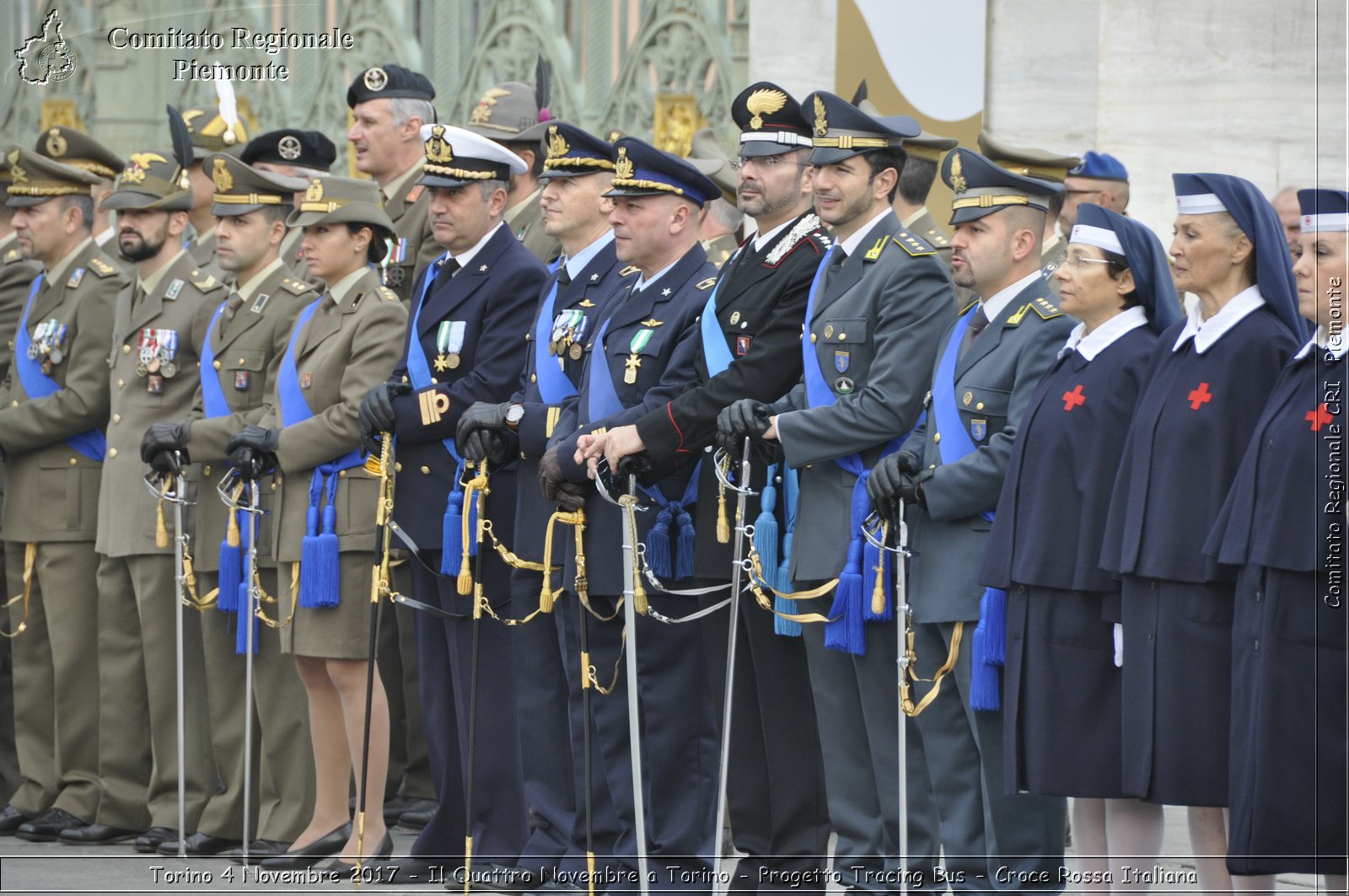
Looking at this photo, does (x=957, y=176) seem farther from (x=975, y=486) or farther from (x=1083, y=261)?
(x=975, y=486)

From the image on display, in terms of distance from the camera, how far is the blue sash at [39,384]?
8.95 meters

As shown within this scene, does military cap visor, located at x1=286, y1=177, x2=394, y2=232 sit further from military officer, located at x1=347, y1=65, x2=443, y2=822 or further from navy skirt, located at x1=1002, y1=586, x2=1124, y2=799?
navy skirt, located at x1=1002, y1=586, x2=1124, y2=799

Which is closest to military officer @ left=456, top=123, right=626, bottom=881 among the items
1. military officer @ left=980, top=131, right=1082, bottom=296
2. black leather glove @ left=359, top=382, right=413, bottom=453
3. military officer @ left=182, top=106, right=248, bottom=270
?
black leather glove @ left=359, top=382, right=413, bottom=453

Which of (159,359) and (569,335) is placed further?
(159,359)

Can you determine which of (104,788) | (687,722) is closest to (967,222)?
(687,722)

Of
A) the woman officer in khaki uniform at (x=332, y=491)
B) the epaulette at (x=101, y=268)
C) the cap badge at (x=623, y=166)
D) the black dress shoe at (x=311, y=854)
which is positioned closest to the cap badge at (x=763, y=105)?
the cap badge at (x=623, y=166)

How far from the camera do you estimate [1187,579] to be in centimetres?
539

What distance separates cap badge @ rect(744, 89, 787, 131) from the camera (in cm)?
693

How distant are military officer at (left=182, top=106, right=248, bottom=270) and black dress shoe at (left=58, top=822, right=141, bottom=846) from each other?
2.37m

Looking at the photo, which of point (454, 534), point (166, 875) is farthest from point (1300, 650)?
point (166, 875)

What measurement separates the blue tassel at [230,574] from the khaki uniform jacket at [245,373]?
3.6 inches

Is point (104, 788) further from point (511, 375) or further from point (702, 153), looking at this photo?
point (702, 153)

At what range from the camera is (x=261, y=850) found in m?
8.14

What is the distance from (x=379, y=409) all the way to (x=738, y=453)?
159cm
